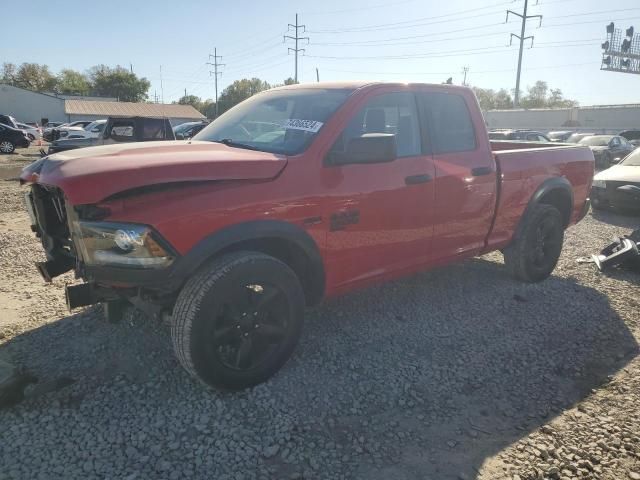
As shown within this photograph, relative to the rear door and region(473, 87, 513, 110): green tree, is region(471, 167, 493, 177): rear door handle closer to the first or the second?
the rear door

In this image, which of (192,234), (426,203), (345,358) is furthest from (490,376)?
(192,234)

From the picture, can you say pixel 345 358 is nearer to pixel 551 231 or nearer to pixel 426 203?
pixel 426 203

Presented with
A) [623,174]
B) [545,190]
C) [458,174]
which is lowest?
[623,174]

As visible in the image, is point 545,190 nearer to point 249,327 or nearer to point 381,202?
point 381,202

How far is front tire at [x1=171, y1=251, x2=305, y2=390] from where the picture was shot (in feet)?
9.18

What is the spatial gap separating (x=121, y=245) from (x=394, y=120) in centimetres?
234

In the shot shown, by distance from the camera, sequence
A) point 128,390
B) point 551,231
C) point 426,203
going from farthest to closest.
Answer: point 551,231 → point 426,203 → point 128,390

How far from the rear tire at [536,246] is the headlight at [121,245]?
3793 millimetres

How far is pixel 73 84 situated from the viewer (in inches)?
3772

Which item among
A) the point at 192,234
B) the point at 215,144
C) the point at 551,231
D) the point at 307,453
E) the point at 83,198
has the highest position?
the point at 215,144

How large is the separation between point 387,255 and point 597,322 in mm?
2171

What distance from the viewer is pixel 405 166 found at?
377cm

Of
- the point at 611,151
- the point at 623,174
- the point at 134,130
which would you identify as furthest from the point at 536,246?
the point at 611,151

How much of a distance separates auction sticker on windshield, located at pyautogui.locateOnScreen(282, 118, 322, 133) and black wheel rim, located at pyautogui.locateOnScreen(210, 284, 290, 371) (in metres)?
1.14
